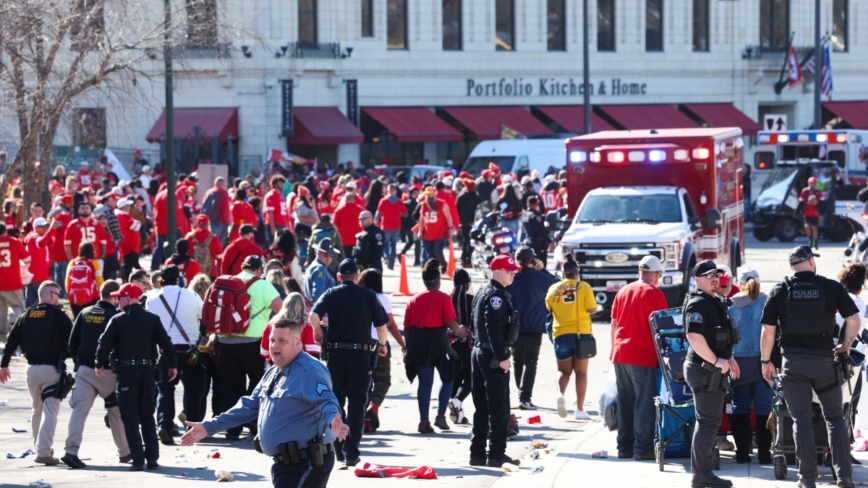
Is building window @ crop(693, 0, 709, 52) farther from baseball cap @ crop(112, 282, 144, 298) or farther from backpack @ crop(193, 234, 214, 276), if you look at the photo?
baseball cap @ crop(112, 282, 144, 298)

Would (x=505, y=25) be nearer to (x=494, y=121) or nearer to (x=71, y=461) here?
(x=494, y=121)

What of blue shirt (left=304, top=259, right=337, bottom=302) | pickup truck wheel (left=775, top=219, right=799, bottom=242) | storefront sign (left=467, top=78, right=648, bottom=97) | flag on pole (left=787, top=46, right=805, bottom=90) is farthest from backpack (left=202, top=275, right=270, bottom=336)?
flag on pole (left=787, top=46, right=805, bottom=90)

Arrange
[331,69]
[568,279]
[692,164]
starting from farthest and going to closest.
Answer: [331,69] → [692,164] → [568,279]

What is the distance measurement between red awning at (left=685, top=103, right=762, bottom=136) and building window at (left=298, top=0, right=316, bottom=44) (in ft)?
53.2

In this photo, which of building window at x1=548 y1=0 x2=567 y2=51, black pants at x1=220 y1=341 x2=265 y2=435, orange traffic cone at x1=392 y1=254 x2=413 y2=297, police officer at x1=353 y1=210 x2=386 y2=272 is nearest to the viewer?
black pants at x1=220 y1=341 x2=265 y2=435

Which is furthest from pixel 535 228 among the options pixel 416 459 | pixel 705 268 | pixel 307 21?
pixel 307 21

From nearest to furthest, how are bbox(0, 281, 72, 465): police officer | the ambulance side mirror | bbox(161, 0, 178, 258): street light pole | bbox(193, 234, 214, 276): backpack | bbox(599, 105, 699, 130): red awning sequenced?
1. bbox(0, 281, 72, 465): police officer
2. bbox(193, 234, 214, 276): backpack
3. the ambulance side mirror
4. bbox(161, 0, 178, 258): street light pole
5. bbox(599, 105, 699, 130): red awning

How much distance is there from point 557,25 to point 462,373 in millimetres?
38948

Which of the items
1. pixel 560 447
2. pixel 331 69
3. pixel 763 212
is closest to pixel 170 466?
pixel 560 447

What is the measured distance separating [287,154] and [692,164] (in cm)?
2299

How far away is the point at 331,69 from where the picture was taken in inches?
1778

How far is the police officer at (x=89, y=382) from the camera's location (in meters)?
11.0

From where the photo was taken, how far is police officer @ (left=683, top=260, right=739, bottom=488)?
9328 mm

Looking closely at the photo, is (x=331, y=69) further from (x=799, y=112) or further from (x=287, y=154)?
(x=799, y=112)
